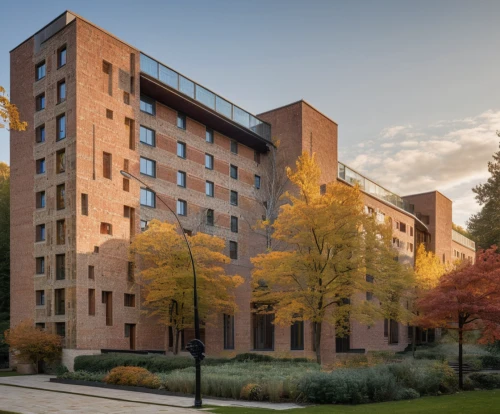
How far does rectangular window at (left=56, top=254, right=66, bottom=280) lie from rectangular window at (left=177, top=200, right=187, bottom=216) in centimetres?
1004

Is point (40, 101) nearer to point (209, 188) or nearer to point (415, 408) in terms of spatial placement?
point (209, 188)

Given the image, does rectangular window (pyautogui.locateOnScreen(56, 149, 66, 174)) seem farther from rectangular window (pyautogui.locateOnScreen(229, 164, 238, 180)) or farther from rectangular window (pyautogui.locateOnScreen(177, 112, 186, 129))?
rectangular window (pyautogui.locateOnScreen(229, 164, 238, 180))

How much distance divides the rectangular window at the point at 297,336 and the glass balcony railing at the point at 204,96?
16.5 m

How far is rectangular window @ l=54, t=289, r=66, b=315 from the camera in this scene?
35584 mm

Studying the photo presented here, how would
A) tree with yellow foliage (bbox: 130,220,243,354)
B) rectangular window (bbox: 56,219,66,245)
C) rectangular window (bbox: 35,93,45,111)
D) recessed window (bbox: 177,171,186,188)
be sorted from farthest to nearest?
recessed window (bbox: 177,171,186,188) → rectangular window (bbox: 35,93,45,111) → rectangular window (bbox: 56,219,66,245) → tree with yellow foliage (bbox: 130,220,243,354)

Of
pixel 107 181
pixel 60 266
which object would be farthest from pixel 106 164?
pixel 60 266

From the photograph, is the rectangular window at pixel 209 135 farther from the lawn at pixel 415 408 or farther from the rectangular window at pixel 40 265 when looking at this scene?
the lawn at pixel 415 408

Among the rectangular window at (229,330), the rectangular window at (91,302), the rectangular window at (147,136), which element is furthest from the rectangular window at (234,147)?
the rectangular window at (91,302)

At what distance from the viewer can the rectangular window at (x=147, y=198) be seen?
40531 mm

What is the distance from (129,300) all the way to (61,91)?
48.1 ft

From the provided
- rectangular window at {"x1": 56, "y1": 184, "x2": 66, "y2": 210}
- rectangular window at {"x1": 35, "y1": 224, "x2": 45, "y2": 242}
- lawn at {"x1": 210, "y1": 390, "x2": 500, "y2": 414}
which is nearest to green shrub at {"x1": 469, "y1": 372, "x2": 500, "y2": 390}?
lawn at {"x1": 210, "y1": 390, "x2": 500, "y2": 414}

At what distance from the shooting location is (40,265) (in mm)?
37625

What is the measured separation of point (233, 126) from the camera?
47.2 m

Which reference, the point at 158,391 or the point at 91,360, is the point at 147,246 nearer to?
the point at 91,360
